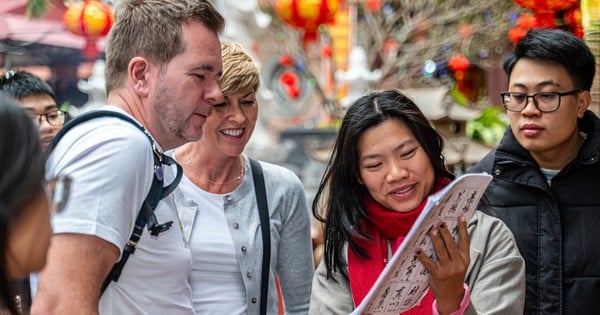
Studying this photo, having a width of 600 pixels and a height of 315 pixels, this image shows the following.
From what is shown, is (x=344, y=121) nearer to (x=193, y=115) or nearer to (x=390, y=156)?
(x=390, y=156)

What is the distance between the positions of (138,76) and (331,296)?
919mm

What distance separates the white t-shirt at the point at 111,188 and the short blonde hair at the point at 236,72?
906mm

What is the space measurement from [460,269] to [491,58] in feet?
40.5

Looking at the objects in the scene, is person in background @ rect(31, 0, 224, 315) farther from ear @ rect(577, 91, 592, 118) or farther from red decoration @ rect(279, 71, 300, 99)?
red decoration @ rect(279, 71, 300, 99)

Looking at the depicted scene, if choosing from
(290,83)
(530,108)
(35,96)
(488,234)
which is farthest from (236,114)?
(290,83)

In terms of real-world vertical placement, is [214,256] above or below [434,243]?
below

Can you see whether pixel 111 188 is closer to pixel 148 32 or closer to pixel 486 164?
pixel 148 32

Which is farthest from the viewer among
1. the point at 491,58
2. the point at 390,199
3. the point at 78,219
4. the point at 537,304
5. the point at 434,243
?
the point at 491,58

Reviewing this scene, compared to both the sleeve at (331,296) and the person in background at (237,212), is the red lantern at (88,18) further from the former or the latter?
the sleeve at (331,296)

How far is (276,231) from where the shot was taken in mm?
2980

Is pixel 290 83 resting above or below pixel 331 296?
below

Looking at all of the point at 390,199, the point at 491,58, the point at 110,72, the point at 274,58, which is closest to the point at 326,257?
the point at 390,199

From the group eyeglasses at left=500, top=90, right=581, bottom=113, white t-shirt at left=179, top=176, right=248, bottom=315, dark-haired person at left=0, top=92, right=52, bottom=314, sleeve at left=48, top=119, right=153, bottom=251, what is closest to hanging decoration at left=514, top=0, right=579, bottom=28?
eyeglasses at left=500, top=90, right=581, bottom=113

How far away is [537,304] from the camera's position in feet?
10.1
